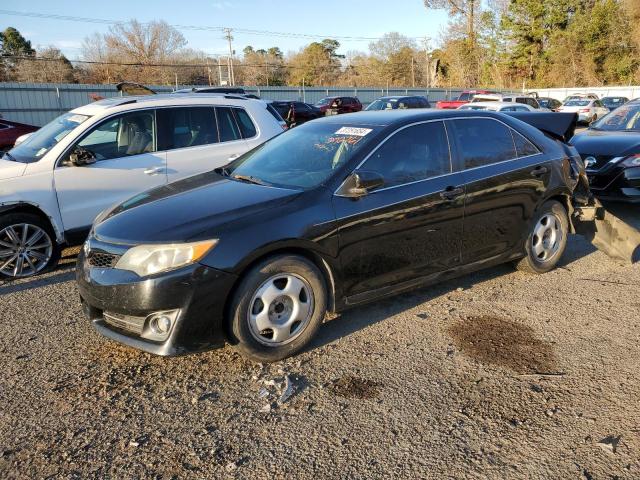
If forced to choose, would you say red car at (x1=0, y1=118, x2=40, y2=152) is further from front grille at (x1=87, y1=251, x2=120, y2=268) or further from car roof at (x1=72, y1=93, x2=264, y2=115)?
front grille at (x1=87, y1=251, x2=120, y2=268)

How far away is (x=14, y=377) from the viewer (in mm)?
3469

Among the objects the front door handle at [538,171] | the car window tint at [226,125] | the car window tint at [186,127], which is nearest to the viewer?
the front door handle at [538,171]

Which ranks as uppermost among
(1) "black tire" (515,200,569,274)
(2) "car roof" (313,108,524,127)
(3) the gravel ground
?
(2) "car roof" (313,108,524,127)

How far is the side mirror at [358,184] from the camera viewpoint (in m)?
3.71

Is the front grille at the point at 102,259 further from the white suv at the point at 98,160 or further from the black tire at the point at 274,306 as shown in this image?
the white suv at the point at 98,160

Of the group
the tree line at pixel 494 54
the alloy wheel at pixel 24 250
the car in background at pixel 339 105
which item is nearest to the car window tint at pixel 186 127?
the alloy wheel at pixel 24 250

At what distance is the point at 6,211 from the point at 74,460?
3.44 meters

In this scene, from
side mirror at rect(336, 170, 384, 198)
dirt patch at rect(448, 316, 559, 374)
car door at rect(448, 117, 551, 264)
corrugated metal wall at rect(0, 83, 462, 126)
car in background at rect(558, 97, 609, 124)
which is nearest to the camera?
dirt patch at rect(448, 316, 559, 374)

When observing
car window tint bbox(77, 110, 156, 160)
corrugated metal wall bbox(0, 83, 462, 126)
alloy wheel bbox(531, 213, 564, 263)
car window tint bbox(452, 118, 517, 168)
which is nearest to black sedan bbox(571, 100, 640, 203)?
alloy wheel bbox(531, 213, 564, 263)

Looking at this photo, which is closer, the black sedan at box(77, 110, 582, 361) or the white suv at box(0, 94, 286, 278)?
the black sedan at box(77, 110, 582, 361)

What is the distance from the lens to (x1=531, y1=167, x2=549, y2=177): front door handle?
492 centimetres

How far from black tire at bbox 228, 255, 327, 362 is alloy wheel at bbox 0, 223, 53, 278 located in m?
3.12

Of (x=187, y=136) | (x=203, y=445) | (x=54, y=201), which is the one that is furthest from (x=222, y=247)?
(x=187, y=136)

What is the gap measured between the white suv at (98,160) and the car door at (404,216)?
9.63 feet
